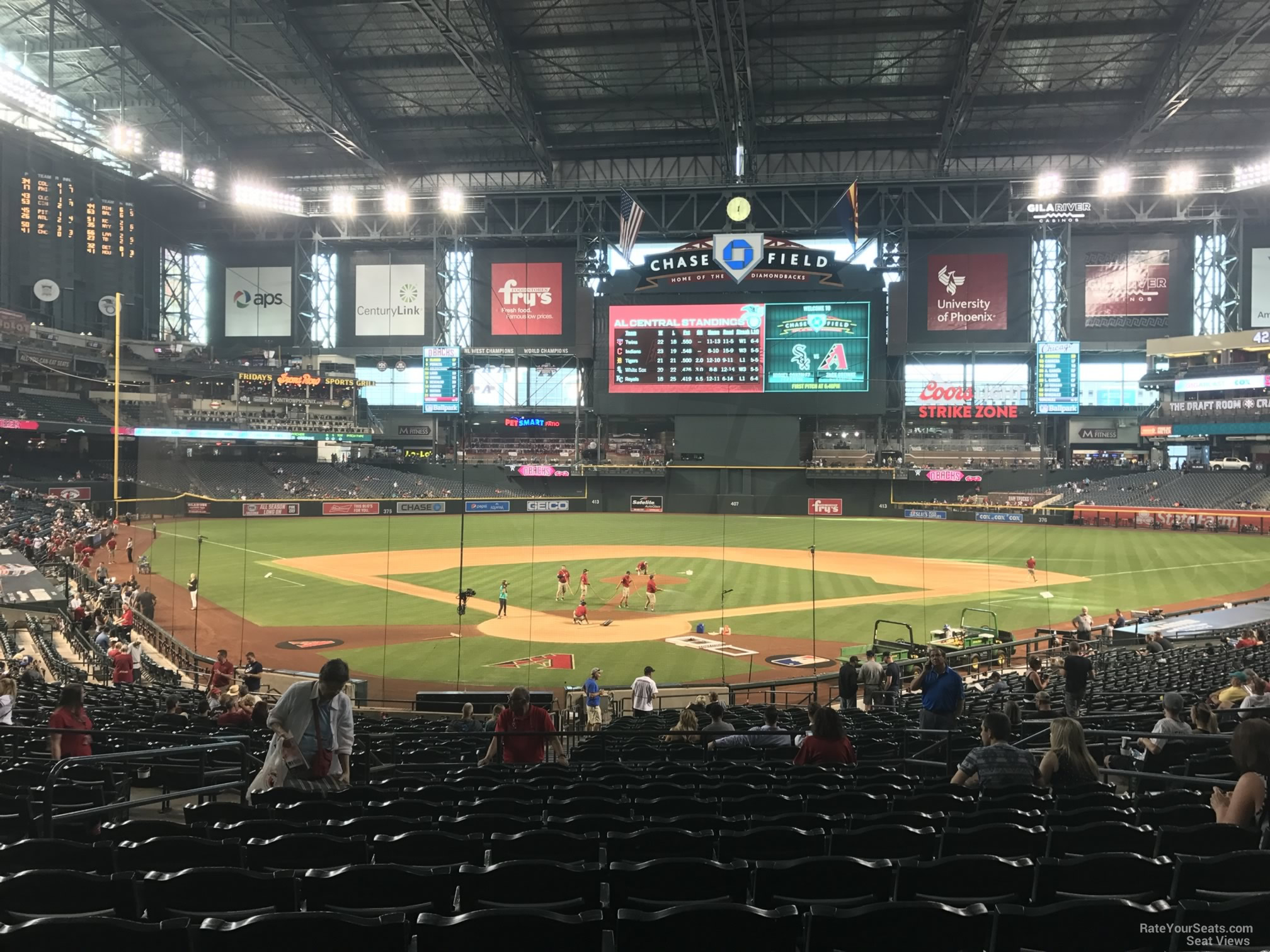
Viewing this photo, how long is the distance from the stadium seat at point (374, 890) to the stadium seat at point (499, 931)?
83 cm

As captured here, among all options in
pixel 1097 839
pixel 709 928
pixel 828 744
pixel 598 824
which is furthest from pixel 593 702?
pixel 709 928

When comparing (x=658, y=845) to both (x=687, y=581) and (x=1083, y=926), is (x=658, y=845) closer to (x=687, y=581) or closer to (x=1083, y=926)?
(x=1083, y=926)

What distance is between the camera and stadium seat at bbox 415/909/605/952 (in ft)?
8.61

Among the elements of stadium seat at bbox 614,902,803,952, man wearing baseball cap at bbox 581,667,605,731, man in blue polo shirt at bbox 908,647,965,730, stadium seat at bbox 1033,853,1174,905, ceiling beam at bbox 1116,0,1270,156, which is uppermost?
ceiling beam at bbox 1116,0,1270,156

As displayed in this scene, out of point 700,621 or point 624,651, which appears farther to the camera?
point 700,621

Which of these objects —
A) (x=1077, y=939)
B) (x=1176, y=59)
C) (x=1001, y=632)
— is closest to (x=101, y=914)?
(x=1077, y=939)

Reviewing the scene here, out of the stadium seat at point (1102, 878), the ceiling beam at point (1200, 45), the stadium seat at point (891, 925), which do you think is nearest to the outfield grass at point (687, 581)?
the stadium seat at point (1102, 878)

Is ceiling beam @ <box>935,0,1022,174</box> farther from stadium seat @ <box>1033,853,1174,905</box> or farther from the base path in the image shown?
stadium seat @ <box>1033,853,1174,905</box>

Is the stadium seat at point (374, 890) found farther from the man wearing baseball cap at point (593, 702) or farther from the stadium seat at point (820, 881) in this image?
the man wearing baseball cap at point (593, 702)

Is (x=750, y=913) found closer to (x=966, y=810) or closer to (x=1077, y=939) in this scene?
(x=1077, y=939)

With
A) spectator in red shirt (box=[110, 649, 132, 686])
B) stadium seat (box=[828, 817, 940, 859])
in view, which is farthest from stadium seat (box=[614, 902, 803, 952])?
spectator in red shirt (box=[110, 649, 132, 686])

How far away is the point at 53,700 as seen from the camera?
1208 cm

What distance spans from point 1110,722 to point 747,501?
110 feet

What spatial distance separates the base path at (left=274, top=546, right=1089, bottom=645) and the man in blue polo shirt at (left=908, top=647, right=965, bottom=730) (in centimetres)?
1496
